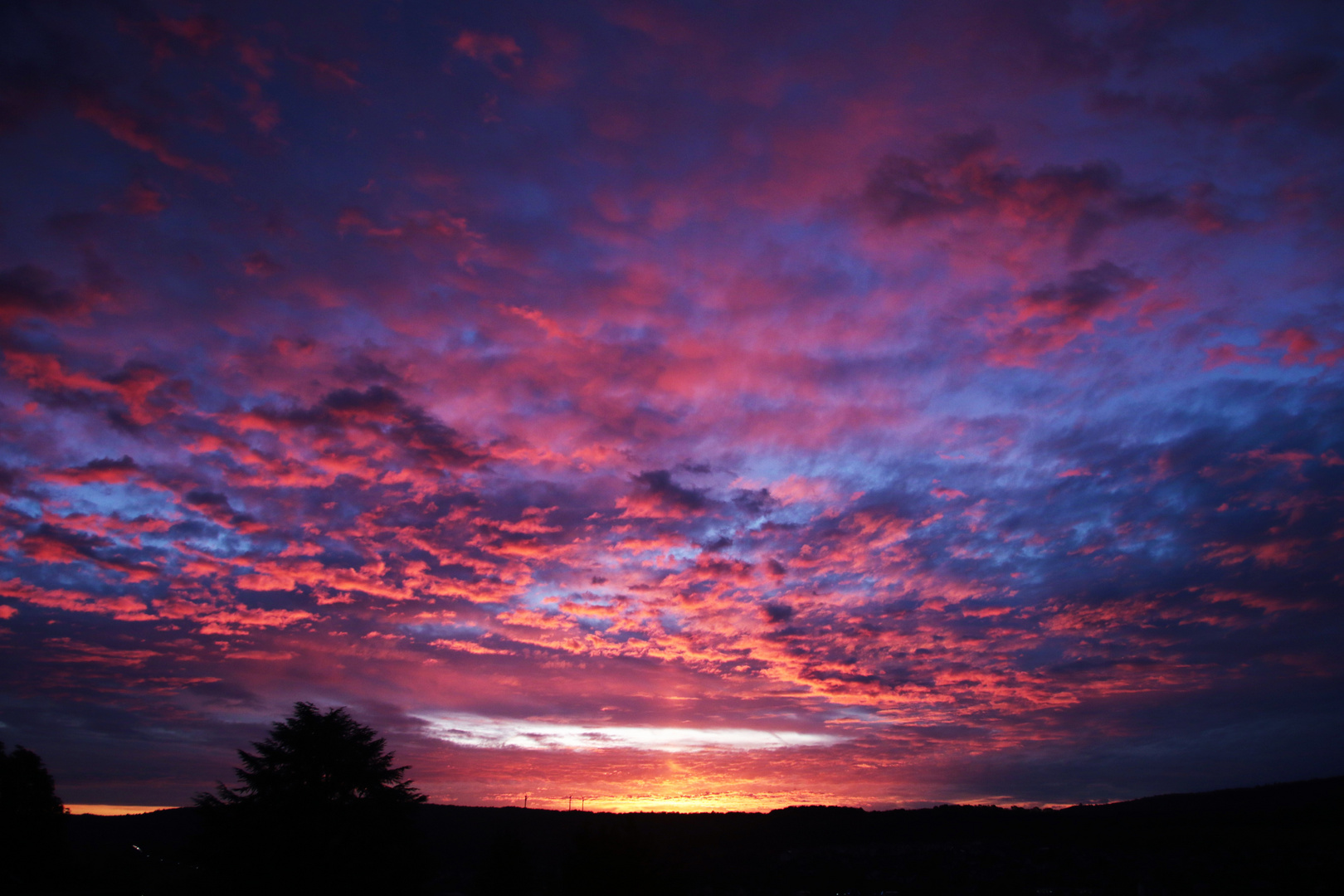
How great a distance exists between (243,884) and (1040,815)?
150281 millimetres

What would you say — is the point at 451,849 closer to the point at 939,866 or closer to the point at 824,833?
the point at 824,833

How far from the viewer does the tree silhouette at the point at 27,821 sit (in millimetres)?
41938

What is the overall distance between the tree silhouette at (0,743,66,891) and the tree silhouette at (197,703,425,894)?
16562 millimetres

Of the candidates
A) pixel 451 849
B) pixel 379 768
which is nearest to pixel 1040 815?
pixel 451 849

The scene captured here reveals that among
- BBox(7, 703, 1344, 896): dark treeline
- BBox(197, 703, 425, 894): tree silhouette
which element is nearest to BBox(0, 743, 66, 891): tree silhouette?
BBox(7, 703, 1344, 896): dark treeline

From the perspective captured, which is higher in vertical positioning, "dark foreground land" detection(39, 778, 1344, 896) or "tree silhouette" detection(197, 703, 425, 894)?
"tree silhouette" detection(197, 703, 425, 894)

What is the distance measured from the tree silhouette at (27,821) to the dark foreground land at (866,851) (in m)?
1.67

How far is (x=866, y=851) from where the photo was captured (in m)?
127

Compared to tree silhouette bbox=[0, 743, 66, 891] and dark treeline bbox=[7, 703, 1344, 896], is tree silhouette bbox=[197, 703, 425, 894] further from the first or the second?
tree silhouette bbox=[0, 743, 66, 891]

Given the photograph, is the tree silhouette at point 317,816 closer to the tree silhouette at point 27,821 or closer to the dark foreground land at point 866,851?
the dark foreground land at point 866,851

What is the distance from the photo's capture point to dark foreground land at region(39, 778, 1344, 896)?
148 feet

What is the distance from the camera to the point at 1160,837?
343 ft

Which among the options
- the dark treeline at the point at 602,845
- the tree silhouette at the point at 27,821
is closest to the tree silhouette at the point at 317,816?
the dark treeline at the point at 602,845

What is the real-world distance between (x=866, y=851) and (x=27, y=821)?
120 metres
